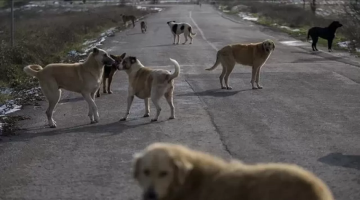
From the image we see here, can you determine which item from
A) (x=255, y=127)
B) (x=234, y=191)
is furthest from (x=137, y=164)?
(x=255, y=127)

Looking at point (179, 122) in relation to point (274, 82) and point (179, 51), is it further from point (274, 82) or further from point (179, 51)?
point (179, 51)

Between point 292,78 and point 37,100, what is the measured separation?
7.24 meters

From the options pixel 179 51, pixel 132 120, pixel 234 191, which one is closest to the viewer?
pixel 234 191

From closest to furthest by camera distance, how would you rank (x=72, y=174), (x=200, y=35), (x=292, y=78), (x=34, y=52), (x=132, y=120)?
(x=72, y=174)
(x=132, y=120)
(x=292, y=78)
(x=34, y=52)
(x=200, y=35)

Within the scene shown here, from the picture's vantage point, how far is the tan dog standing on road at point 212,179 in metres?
4.46

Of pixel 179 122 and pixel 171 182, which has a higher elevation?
pixel 171 182

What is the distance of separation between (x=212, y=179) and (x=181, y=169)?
29 centimetres

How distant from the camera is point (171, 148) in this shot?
4711 mm

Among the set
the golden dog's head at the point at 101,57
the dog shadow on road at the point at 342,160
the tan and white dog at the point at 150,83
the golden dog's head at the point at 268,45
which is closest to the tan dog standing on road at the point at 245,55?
the golden dog's head at the point at 268,45

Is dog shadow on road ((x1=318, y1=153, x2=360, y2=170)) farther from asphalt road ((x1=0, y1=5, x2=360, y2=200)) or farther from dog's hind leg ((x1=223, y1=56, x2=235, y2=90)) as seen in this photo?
dog's hind leg ((x1=223, y1=56, x2=235, y2=90))

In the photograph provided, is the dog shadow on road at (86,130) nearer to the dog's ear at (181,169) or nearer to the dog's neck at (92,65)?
the dog's neck at (92,65)

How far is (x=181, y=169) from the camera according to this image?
4559 mm

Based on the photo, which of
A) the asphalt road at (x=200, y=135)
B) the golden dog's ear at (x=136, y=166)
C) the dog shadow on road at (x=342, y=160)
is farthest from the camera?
the dog shadow on road at (x=342, y=160)

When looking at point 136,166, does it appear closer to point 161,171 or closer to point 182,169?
point 161,171
